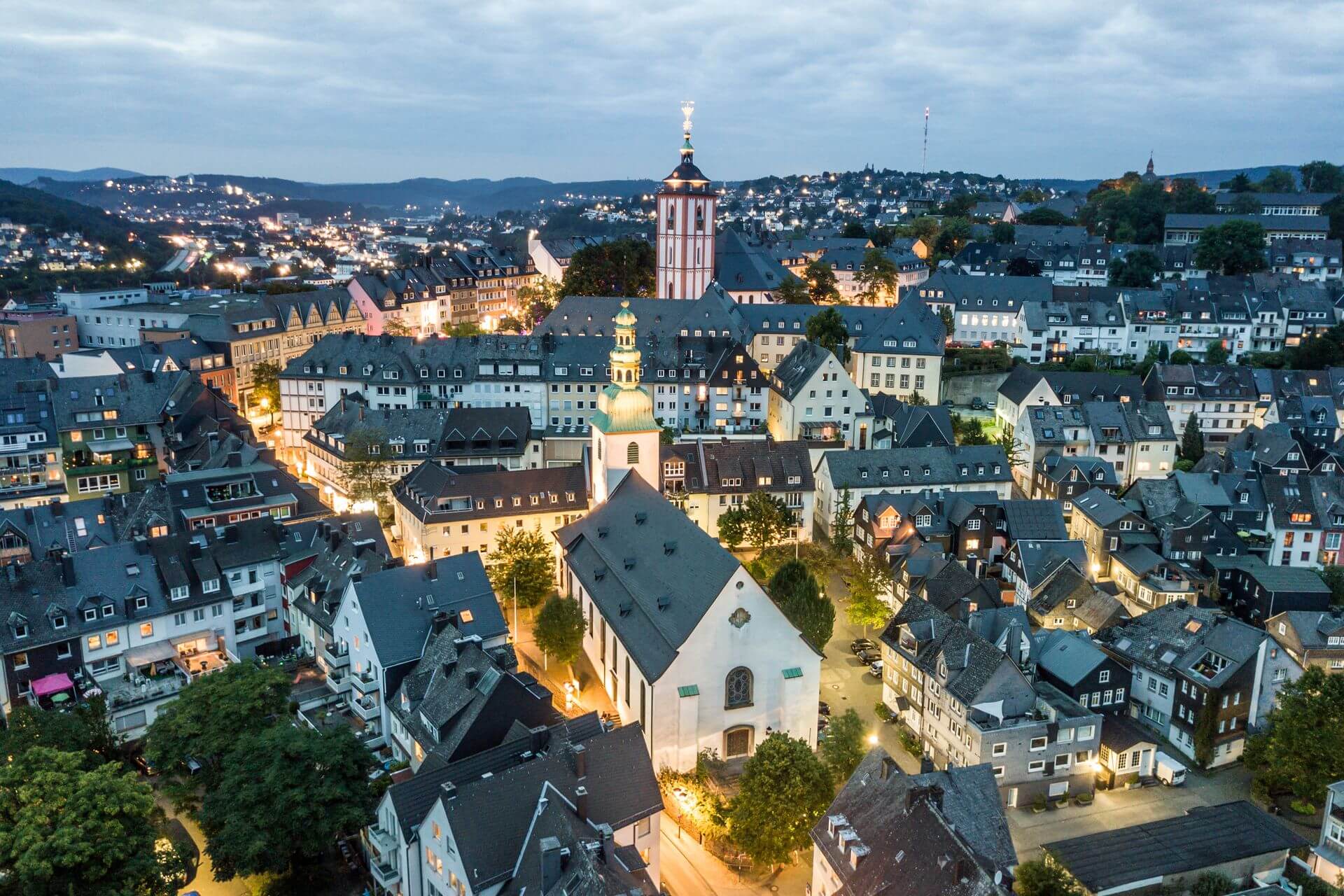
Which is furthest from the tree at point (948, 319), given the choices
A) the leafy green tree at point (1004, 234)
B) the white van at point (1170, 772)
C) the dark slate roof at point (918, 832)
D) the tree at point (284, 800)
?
the tree at point (284, 800)

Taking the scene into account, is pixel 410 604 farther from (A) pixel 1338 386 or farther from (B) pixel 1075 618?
(A) pixel 1338 386

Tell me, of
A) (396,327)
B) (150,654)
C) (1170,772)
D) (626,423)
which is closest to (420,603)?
(150,654)

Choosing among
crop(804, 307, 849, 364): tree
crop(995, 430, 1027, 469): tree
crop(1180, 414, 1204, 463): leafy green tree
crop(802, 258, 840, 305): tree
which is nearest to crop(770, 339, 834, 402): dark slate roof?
crop(804, 307, 849, 364): tree

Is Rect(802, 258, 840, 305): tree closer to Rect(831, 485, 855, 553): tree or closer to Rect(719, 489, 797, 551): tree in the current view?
Rect(831, 485, 855, 553): tree

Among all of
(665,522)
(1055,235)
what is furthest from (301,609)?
(1055,235)

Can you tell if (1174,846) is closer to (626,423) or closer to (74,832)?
(626,423)
